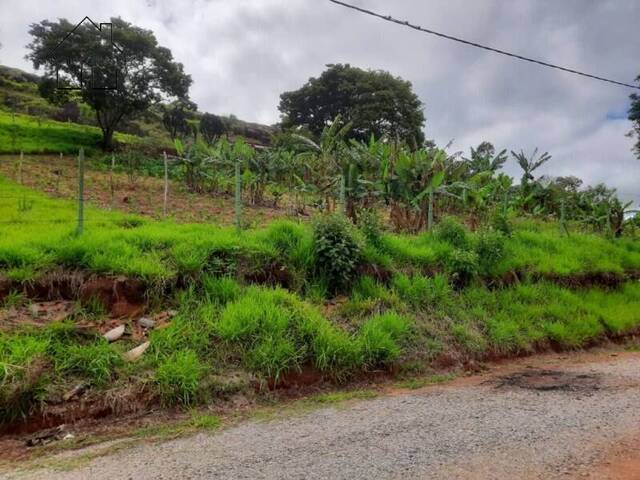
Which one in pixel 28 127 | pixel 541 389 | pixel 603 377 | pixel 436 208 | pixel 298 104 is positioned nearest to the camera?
pixel 541 389

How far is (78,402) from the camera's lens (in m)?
3.86

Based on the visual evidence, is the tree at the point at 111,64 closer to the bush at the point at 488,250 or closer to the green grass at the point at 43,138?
the green grass at the point at 43,138

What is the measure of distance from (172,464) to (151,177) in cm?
1724

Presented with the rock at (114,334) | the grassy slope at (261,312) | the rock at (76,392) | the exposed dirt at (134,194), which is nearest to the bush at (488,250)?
the grassy slope at (261,312)

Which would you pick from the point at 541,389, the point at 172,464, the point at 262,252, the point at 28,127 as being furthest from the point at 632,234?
the point at 28,127

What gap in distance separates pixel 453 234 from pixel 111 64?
21.1m

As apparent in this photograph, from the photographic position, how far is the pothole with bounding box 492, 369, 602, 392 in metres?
4.94

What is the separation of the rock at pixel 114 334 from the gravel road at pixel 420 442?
4.81 ft

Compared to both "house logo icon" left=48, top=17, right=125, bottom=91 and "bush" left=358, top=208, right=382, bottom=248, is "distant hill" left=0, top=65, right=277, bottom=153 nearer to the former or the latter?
"house logo icon" left=48, top=17, right=125, bottom=91

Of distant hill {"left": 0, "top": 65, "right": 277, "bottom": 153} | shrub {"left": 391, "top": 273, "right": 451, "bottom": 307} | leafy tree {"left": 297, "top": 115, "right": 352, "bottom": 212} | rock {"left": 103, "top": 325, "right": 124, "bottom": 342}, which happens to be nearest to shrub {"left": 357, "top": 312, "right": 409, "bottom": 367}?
shrub {"left": 391, "top": 273, "right": 451, "bottom": 307}

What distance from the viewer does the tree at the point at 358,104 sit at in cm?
3597

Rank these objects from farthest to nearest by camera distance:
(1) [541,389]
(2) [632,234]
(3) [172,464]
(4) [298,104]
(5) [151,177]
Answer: (4) [298,104] → (5) [151,177] → (2) [632,234] → (1) [541,389] → (3) [172,464]

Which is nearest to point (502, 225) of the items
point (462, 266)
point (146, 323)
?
point (462, 266)

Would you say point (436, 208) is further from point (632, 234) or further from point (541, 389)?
point (541, 389)
